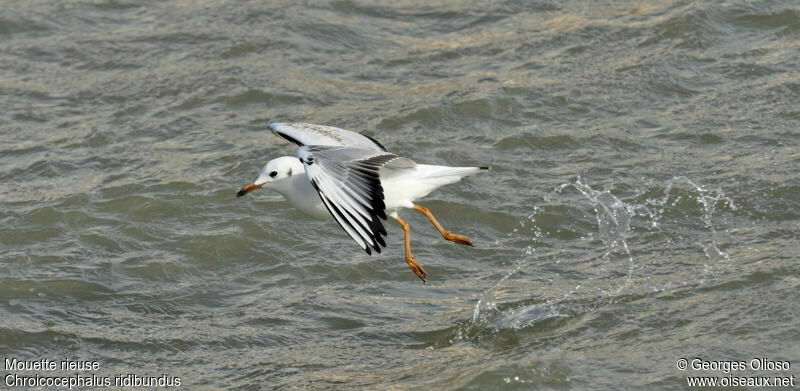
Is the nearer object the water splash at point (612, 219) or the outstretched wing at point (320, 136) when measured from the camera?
the outstretched wing at point (320, 136)

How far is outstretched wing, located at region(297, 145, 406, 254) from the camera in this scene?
723 cm

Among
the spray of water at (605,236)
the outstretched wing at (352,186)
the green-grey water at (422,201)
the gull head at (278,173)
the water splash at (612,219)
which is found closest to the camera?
the outstretched wing at (352,186)

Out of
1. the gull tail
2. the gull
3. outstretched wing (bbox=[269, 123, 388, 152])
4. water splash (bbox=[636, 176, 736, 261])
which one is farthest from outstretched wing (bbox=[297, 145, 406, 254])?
water splash (bbox=[636, 176, 736, 261])

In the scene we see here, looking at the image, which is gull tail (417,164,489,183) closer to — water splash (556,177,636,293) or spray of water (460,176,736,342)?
spray of water (460,176,736,342)

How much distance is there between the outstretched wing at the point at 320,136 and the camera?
873 cm

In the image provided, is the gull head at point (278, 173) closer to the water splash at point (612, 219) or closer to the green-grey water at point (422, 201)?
the green-grey water at point (422, 201)

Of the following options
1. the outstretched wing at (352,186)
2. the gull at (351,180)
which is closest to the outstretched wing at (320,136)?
the gull at (351,180)

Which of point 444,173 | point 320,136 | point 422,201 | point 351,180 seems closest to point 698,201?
point 422,201

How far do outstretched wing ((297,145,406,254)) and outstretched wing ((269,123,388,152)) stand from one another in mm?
554

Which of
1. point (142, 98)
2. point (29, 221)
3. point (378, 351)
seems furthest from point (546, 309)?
point (142, 98)

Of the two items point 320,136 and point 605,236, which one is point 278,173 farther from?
point 605,236

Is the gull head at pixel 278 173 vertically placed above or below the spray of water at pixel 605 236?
above

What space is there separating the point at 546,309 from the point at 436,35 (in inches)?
232

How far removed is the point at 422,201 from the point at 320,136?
184 cm
